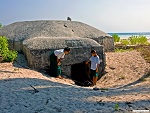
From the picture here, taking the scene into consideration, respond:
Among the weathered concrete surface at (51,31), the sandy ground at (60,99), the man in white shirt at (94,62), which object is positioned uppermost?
the weathered concrete surface at (51,31)

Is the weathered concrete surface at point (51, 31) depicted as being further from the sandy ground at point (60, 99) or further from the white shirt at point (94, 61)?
the sandy ground at point (60, 99)

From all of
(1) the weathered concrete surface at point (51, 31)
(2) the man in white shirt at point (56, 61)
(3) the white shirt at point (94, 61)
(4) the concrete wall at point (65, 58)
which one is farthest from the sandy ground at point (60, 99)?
(1) the weathered concrete surface at point (51, 31)

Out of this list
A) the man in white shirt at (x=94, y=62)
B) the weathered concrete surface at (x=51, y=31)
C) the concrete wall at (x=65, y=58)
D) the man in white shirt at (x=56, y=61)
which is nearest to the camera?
the man in white shirt at (x=56, y=61)

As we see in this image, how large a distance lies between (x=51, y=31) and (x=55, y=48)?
11.3 feet

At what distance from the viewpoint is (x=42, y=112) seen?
5172 millimetres

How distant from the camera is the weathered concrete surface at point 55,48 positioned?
37.4 feet

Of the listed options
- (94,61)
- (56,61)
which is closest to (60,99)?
(56,61)

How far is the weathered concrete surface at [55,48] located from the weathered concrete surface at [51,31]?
2.14 meters

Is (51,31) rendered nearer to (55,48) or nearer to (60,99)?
(55,48)

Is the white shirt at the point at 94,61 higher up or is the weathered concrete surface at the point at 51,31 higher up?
the weathered concrete surface at the point at 51,31

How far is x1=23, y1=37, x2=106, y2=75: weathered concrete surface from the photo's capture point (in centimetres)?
1141

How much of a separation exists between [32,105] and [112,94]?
93.8 inches

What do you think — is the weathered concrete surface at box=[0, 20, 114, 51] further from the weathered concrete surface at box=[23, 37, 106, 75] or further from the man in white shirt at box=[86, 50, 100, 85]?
the man in white shirt at box=[86, 50, 100, 85]

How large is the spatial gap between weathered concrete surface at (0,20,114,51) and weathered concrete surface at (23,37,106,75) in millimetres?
2141
